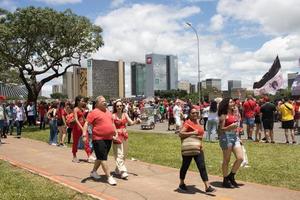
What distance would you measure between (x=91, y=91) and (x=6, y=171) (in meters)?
95.0

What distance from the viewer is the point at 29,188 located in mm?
8758

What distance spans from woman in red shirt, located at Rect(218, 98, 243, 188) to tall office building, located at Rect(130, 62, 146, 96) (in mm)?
132728

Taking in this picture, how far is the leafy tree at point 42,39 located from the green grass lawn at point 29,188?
19762mm

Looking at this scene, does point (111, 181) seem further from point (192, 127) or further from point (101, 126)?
point (192, 127)

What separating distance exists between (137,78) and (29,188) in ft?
451

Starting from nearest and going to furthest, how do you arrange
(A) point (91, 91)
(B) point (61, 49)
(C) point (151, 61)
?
1. (B) point (61, 49)
2. (A) point (91, 91)
3. (C) point (151, 61)

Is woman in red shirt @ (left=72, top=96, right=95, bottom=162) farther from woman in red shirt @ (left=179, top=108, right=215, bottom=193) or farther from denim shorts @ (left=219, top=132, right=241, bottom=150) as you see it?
denim shorts @ (left=219, top=132, right=241, bottom=150)

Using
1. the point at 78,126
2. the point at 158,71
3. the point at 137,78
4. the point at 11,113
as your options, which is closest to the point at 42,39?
the point at 11,113

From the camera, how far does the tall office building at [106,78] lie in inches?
4067

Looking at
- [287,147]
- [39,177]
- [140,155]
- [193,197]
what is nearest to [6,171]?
[39,177]

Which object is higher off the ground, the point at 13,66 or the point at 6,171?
the point at 13,66

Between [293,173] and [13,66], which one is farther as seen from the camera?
[13,66]

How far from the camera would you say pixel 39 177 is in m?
9.89

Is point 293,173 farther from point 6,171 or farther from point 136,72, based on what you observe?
point 136,72
